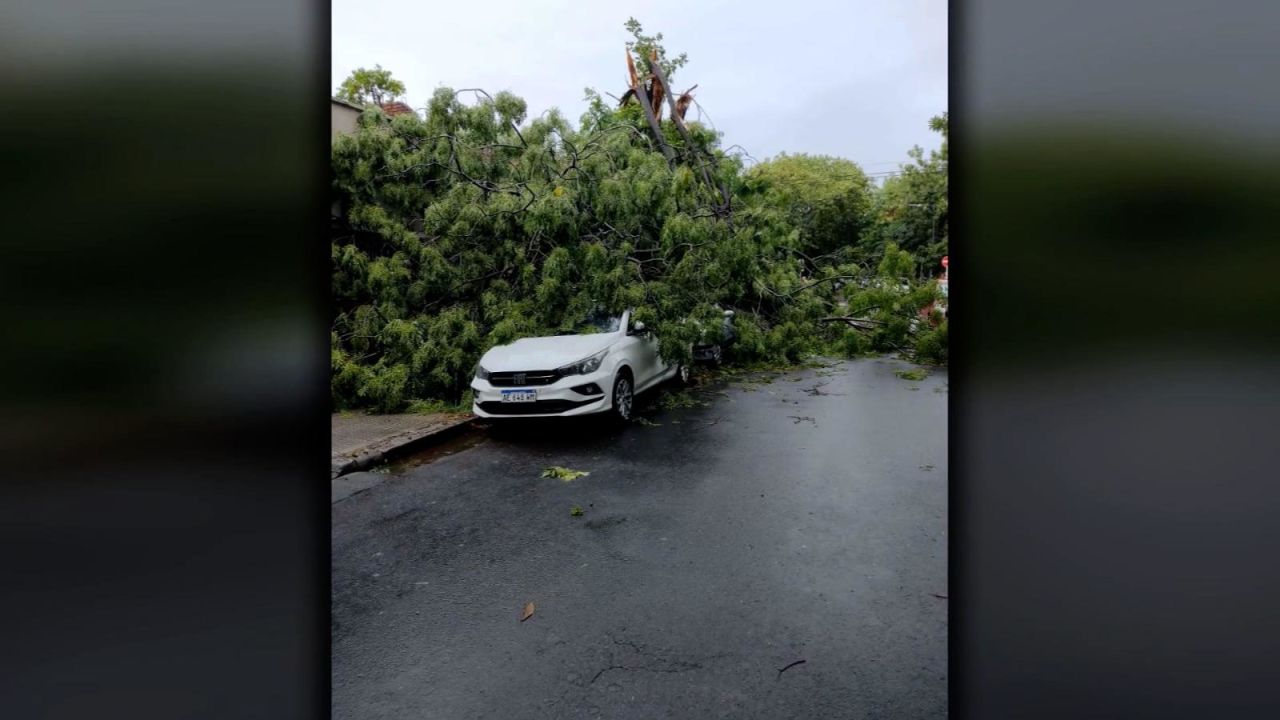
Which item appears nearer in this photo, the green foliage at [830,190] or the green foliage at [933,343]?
the green foliage at [933,343]

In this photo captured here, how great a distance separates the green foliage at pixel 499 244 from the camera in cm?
893

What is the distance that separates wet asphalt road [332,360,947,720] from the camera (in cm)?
311

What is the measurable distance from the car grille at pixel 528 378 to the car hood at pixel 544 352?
0.05 meters

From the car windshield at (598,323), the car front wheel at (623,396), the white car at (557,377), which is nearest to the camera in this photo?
the white car at (557,377)

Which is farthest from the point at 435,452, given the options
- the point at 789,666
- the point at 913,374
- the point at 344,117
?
the point at 913,374

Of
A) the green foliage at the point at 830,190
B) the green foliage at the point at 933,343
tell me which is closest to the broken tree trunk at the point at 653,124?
the green foliage at the point at 933,343

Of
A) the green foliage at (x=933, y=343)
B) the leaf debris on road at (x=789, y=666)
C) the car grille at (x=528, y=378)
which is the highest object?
the green foliage at (x=933, y=343)

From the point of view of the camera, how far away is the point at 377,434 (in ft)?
25.6
